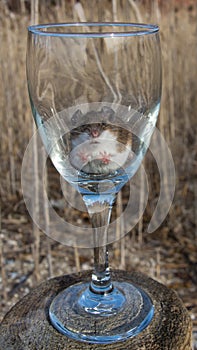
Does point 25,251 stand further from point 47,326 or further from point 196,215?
point 47,326

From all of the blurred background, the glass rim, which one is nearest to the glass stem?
the glass rim

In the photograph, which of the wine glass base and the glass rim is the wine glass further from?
the wine glass base

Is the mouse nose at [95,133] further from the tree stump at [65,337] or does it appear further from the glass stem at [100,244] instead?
the tree stump at [65,337]

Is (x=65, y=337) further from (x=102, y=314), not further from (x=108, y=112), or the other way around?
(x=108, y=112)

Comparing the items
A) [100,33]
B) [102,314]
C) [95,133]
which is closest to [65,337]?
[102,314]

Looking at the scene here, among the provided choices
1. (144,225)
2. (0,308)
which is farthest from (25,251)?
(144,225)

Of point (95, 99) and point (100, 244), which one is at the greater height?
point (95, 99)
